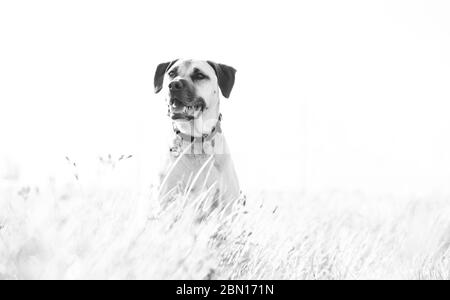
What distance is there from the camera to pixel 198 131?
4676mm

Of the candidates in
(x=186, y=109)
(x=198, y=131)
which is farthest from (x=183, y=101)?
(x=198, y=131)

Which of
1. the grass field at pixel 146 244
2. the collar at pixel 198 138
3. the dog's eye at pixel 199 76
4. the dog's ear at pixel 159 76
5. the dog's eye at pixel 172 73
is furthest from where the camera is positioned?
the dog's ear at pixel 159 76

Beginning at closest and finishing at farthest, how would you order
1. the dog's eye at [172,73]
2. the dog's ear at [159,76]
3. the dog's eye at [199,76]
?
the dog's eye at [199,76]
the dog's eye at [172,73]
the dog's ear at [159,76]

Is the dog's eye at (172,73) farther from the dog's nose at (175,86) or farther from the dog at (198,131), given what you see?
the dog's nose at (175,86)

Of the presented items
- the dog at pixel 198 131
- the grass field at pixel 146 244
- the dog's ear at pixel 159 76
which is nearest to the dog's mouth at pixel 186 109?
the dog at pixel 198 131

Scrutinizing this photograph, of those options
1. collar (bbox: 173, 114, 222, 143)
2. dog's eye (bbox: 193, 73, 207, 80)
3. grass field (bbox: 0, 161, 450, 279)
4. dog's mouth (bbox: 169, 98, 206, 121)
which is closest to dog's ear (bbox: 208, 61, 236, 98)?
dog's eye (bbox: 193, 73, 207, 80)

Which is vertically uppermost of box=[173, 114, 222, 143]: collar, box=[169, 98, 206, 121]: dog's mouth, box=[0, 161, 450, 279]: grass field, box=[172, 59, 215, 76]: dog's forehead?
box=[172, 59, 215, 76]: dog's forehead

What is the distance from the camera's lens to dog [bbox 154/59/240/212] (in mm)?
4395

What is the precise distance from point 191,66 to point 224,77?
1.29 feet

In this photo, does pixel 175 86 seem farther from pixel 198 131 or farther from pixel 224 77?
pixel 224 77

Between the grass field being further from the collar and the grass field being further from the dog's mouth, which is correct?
the dog's mouth

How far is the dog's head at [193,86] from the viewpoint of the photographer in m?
4.82

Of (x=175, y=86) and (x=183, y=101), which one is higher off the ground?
(x=175, y=86)

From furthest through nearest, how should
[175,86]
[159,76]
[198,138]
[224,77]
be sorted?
[159,76] → [224,77] → [175,86] → [198,138]
